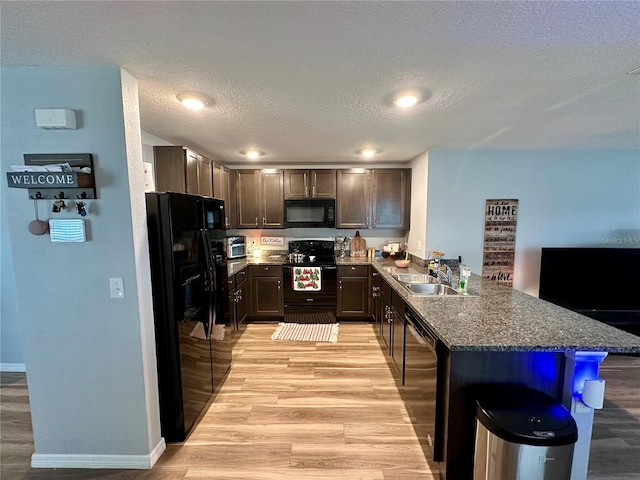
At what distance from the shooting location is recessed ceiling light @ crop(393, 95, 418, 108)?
5.95 feet

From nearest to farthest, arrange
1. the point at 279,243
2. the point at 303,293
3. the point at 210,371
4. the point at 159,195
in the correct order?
1. the point at 159,195
2. the point at 210,371
3. the point at 303,293
4. the point at 279,243

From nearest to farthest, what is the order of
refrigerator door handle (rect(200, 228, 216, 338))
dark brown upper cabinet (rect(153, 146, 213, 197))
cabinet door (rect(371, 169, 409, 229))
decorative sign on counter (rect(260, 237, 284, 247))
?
refrigerator door handle (rect(200, 228, 216, 338)) < dark brown upper cabinet (rect(153, 146, 213, 197)) < cabinet door (rect(371, 169, 409, 229)) < decorative sign on counter (rect(260, 237, 284, 247))

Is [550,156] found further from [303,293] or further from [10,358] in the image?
[10,358]

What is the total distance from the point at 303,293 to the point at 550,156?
359cm

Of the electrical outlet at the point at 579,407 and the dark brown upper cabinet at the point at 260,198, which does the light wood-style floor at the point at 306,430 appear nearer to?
the electrical outlet at the point at 579,407

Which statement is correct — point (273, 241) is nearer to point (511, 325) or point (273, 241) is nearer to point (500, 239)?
point (500, 239)

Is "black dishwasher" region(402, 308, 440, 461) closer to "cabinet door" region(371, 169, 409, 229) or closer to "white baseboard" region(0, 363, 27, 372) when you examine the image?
"cabinet door" region(371, 169, 409, 229)

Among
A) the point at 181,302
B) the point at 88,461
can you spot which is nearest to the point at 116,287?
the point at 181,302

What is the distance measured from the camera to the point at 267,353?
3068 millimetres

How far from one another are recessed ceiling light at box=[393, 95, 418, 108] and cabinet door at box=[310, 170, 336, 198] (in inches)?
82.0

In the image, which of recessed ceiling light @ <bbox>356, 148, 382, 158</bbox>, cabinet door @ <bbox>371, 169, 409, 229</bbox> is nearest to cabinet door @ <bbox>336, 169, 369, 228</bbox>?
cabinet door @ <bbox>371, 169, 409, 229</bbox>

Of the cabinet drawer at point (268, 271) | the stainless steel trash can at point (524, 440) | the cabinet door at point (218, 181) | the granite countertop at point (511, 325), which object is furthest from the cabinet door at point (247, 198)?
the stainless steel trash can at point (524, 440)

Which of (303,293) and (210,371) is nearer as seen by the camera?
(210,371)

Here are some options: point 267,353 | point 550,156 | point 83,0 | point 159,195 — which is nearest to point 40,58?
point 83,0
